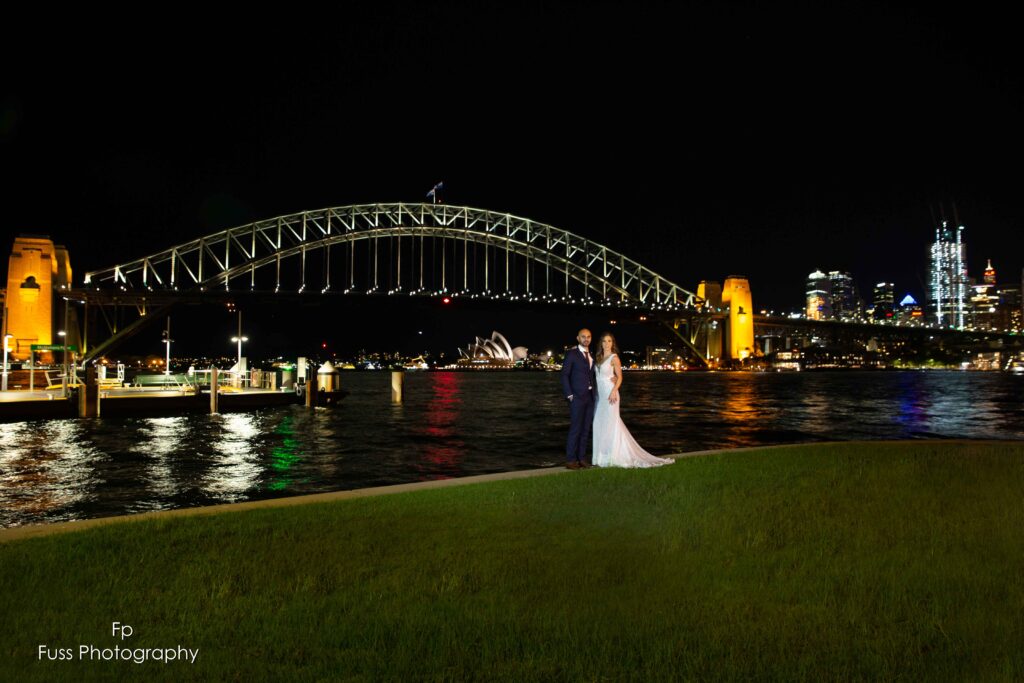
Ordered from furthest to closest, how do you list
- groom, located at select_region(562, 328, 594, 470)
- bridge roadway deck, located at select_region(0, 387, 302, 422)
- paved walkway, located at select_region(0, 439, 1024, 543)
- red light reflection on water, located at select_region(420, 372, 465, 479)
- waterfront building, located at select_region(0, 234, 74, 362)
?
waterfront building, located at select_region(0, 234, 74, 362) → bridge roadway deck, located at select_region(0, 387, 302, 422) → red light reflection on water, located at select_region(420, 372, 465, 479) → groom, located at select_region(562, 328, 594, 470) → paved walkway, located at select_region(0, 439, 1024, 543)

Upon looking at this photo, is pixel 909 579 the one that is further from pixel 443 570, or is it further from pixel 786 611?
pixel 443 570

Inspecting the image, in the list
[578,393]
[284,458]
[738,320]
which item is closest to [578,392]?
[578,393]

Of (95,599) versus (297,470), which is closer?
(95,599)

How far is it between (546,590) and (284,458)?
10867 mm

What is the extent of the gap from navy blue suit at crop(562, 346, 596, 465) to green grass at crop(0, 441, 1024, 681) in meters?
2.49

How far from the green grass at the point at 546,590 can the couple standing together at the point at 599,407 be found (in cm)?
244

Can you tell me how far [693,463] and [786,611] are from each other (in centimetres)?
546

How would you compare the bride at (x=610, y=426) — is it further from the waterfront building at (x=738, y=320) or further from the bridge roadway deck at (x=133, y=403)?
the waterfront building at (x=738, y=320)

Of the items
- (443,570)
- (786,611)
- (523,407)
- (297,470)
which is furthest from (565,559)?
(523,407)

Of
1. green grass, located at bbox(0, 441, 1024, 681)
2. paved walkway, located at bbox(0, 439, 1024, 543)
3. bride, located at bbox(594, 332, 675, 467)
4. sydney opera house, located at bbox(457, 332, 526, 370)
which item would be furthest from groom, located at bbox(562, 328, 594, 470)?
sydney opera house, located at bbox(457, 332, 526, 370)

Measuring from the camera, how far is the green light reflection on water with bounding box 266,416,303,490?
35.4 feet

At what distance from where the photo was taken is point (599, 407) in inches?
361

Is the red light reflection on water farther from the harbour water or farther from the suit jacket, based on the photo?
the suit jacket

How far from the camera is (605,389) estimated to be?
29.2 feet
